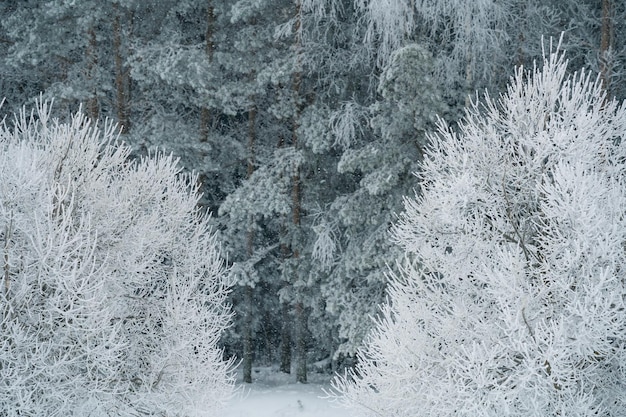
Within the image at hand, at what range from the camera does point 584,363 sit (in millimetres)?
9477

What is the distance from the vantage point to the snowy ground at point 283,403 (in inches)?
754

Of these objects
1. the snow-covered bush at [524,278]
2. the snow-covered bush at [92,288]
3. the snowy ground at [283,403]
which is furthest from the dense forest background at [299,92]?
the snow-covered bush at [524,278]

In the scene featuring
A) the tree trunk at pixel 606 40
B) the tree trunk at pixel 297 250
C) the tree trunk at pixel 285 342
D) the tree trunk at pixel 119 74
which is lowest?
the tree trunk at pixel 285 342

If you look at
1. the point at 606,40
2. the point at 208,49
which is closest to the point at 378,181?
the point at 606,40

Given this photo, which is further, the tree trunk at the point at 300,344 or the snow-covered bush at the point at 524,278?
the tree trunk at the point at 300,344

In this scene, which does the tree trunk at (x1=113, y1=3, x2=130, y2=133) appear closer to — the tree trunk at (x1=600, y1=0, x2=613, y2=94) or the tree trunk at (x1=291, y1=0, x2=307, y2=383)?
the tree trunk at (x1=291, y1=0, x2=307, y2=383)

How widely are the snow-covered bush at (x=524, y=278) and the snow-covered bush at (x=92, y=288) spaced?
362 cm

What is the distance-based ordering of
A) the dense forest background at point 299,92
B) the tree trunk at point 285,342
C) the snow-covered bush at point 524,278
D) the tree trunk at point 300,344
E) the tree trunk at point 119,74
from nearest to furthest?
the snow-covered bush at point 524,278 < the dense forest background at point 299,92 < the tree trunk at point 119,74 < the tree trunk at point 300,344 < the tree trunk at point 285,342

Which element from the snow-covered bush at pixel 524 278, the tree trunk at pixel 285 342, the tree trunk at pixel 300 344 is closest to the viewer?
the snow-covered bush at pixel 524 278

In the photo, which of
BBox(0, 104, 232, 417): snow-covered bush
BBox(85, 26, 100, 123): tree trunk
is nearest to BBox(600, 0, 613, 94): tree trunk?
BBox(0, 104, 232, 417): snow-covered bush

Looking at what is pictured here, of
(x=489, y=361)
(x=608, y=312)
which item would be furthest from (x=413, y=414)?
(x=608, y=312)

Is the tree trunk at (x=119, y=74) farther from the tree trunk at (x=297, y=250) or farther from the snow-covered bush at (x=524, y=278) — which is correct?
the snow-covered bush at (x=524, y=278)

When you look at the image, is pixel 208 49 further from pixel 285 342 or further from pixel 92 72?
pixel 285 342

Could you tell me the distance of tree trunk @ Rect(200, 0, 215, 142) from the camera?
21422 mm
